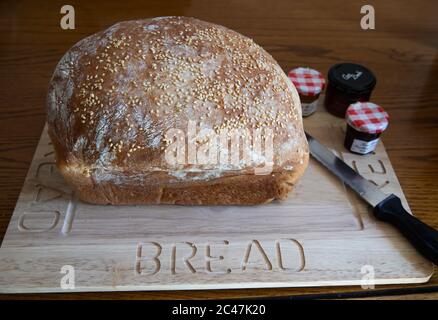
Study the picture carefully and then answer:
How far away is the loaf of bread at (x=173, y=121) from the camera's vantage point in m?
1.18

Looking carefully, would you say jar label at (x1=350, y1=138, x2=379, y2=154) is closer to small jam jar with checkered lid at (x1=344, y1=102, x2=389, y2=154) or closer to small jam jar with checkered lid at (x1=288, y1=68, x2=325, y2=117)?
small jam jar with checkered lid at (x1=344, y1=102, x2=389, y2=154)

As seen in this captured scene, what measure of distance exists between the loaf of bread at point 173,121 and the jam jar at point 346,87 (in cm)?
31

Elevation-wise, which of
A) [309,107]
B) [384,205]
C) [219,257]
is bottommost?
[219,257]

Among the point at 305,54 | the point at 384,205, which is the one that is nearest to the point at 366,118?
the point at 384,205

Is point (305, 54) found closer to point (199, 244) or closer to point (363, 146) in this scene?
point (363, 146)

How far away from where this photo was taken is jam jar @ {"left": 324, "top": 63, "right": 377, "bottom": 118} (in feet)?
5.13

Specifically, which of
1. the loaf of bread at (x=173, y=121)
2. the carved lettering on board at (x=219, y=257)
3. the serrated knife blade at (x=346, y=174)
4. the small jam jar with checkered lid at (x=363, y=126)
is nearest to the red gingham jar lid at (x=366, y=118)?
the small jam jar with checkered lid at (x=363, y=126)

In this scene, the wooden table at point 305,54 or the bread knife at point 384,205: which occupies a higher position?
the wooden table at point 305,54

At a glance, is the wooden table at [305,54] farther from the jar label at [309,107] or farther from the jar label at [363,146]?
the jar label at [309,107]

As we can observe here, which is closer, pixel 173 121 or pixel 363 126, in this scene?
pixel 173 121

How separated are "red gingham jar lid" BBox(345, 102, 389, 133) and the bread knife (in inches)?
5.0

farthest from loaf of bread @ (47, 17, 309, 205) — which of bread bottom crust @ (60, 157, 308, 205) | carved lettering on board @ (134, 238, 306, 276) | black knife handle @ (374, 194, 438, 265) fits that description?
black knife handle @ (374, 194, 438, 265)

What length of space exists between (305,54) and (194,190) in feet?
3.25

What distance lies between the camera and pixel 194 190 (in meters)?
1.29
